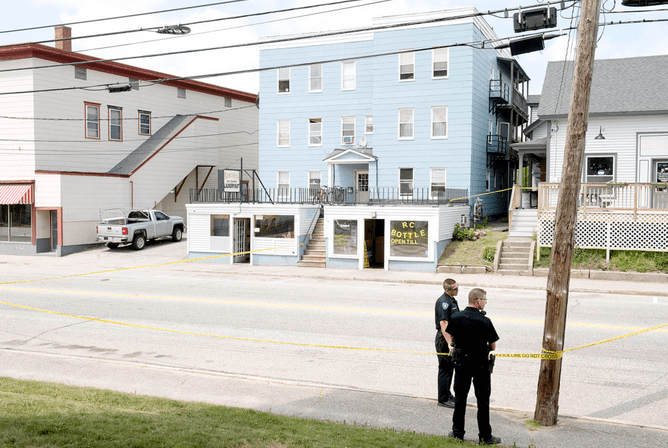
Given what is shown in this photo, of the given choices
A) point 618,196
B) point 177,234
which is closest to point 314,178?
point 177,234

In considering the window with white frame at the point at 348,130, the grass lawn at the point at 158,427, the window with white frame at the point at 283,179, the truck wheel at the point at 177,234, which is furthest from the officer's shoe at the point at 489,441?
the window with white frame at the point at 283,179

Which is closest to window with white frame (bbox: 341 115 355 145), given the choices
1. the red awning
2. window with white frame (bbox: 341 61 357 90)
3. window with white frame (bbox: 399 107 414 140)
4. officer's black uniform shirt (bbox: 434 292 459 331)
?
window with white frame (bbox: 341 61 357 90)

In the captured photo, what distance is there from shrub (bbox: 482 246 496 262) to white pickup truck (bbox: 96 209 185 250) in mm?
18184

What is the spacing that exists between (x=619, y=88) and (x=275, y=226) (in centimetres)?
1677

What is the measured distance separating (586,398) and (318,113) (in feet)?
91.8

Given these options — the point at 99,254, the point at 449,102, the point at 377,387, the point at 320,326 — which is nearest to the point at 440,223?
the point at 449,102

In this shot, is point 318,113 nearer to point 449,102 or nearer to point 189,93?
point 449,102

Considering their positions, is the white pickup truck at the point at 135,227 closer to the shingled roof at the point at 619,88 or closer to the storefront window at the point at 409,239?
the storefront window at the point at 409,239

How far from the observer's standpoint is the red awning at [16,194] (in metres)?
31.8

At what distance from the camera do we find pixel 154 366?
10406 millimetres

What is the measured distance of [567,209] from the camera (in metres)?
7.55

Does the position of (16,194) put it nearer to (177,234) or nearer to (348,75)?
(177,234)

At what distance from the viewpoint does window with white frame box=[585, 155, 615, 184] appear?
2612 cm

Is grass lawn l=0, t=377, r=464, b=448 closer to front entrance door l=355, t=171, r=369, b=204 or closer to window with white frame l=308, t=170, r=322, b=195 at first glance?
front entrance door l=355, t=171, r=369, b=204
